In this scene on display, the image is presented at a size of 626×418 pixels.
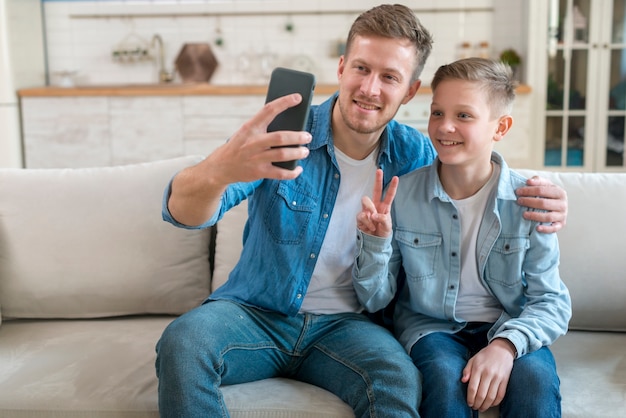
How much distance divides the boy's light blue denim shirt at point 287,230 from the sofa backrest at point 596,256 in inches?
21.0

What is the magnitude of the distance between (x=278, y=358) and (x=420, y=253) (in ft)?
1.33

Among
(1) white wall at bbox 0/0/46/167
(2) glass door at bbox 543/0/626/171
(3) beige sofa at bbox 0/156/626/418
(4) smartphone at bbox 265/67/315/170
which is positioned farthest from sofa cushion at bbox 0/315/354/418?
(2) glass door at bbox 543/0/626/171

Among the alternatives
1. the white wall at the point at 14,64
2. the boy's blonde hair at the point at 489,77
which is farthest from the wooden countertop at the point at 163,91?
the boy's blonde hair at the point at 489,77

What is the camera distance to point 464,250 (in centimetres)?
168

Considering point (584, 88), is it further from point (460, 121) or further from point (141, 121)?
point (460, 121)

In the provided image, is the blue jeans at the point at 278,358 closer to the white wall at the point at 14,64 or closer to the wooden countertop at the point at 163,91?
the wooden countertop at the point at 163,91

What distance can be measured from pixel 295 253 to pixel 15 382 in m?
0.69

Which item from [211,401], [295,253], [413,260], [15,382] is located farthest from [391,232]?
[15,382]

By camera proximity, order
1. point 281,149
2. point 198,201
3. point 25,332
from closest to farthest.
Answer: point 281,149 < point 198,201 < point 25,332

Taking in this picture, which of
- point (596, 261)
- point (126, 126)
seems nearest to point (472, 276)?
point (596, 261)

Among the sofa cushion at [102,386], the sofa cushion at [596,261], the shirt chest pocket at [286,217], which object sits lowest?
the sofa cushion at [102,386]

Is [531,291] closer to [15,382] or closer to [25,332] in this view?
[15,382]

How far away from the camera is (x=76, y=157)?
175 inches

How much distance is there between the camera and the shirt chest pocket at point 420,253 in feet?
5.50
